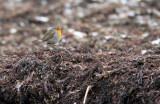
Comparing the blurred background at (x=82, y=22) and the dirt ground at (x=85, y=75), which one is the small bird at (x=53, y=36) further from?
the blurred background at (x=82, y=22)

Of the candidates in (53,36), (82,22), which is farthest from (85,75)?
(82,22)

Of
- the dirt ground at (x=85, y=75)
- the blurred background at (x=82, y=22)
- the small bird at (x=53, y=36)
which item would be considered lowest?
the blurred background at (x=82, y=22)

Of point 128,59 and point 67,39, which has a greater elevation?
point 128,59

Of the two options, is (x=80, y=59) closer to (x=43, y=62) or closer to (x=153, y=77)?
(x=43, y=62)

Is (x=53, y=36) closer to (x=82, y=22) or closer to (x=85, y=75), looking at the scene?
(x=85, y=75)

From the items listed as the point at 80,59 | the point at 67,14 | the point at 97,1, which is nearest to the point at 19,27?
the point at 67,14

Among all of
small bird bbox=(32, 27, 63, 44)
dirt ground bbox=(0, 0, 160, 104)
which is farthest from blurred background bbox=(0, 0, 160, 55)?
small bird bbox=(32, 27, 63, 44)

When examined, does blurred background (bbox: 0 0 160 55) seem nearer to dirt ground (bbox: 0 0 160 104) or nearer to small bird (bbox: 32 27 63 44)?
dirt ground (bbox: 0 0 160 104)

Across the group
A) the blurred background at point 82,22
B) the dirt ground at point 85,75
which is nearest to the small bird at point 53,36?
the dirt ground at point 85,75
